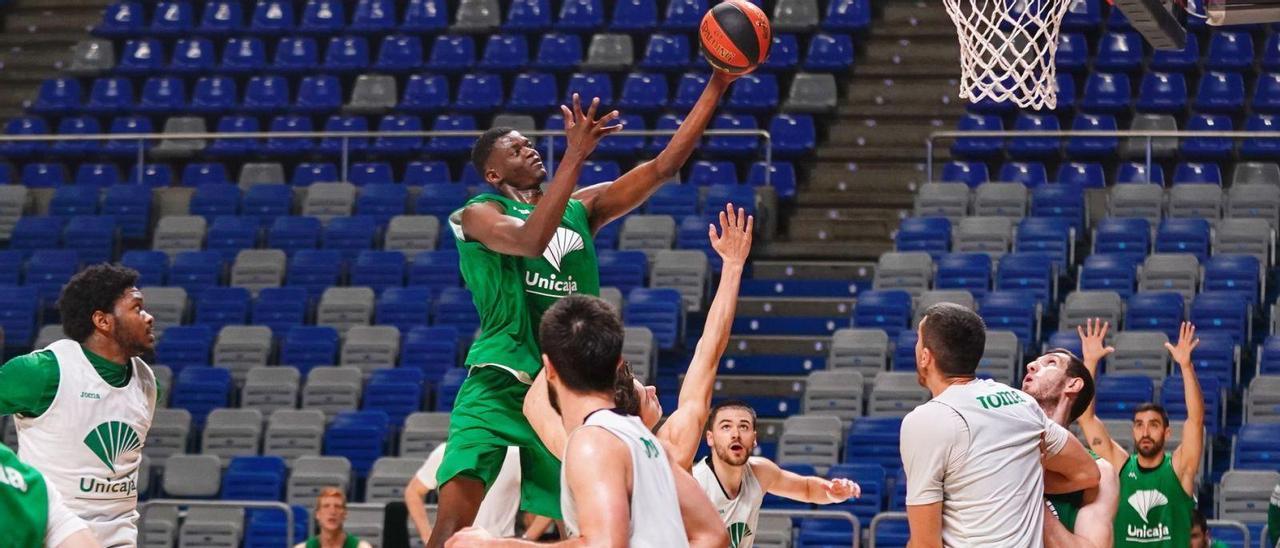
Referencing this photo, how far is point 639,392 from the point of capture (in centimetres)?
555

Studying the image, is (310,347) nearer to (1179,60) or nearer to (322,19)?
(322,19)

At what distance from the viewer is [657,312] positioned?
46.5ft

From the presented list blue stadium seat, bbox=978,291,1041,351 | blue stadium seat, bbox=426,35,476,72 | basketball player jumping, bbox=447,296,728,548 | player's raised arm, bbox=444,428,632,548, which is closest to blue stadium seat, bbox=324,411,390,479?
blue stadium seat, bbox=978,291,1041,351

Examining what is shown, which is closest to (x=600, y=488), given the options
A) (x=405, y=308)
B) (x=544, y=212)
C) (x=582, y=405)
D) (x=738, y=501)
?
(x=582, y=405)

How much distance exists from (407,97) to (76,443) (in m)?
12.7

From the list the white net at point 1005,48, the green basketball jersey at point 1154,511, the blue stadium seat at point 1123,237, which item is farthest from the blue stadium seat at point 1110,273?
the white net at point 1005,48

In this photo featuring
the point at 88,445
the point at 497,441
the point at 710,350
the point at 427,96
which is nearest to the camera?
the point at 710,350

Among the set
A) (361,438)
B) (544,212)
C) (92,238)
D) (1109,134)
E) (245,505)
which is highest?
(1109,134)

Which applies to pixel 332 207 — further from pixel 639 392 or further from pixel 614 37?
pixel 639 392

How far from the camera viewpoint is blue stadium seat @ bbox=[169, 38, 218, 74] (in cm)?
1947

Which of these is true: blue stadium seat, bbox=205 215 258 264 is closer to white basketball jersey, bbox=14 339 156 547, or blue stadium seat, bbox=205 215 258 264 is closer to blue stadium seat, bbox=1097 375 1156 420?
blue stadium seat, bbox=1097 375 1156 420

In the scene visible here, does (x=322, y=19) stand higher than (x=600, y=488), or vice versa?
(x=322, y=19)

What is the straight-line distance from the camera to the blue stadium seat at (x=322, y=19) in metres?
19.8

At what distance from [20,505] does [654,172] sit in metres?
3.04
